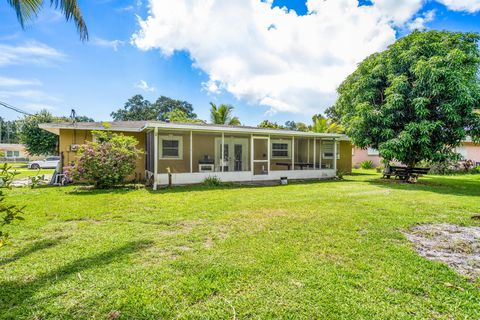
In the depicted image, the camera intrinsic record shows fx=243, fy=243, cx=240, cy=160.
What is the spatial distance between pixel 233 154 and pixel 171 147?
3652 millimetres

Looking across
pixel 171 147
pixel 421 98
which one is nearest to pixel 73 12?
Result: pixel 171 147

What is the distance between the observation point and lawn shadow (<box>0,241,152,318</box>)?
2.45m

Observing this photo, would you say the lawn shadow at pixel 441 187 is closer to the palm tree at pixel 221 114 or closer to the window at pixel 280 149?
the window at pixel 280 149

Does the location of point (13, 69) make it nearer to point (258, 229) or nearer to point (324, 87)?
point (258, 229)

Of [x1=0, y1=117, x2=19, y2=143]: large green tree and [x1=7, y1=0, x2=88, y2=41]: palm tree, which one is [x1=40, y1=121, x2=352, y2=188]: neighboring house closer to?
[x1=7, y1=0, x2=88, y2=41]: palm tree

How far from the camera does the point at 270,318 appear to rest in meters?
2.23

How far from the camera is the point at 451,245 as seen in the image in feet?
13.2

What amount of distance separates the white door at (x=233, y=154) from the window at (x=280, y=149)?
1831 millimetres

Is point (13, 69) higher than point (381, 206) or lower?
higher

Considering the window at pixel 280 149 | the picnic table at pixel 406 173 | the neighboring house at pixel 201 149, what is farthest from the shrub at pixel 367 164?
the window at pixel 280 149

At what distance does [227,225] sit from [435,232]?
403cm

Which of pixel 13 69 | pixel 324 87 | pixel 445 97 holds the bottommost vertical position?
pixel 445 97

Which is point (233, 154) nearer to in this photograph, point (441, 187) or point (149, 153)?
point (149, 153)

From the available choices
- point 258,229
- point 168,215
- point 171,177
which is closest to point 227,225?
point 258,229
